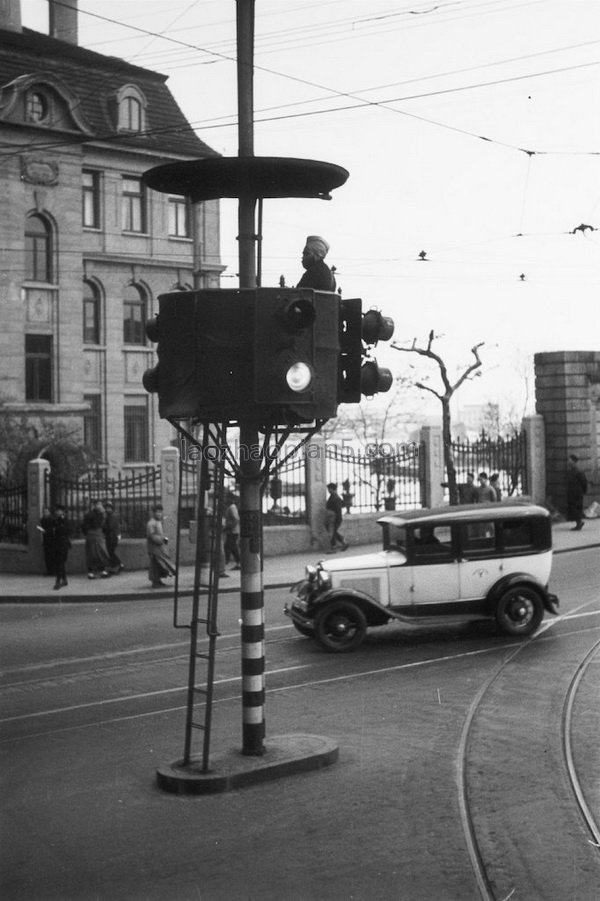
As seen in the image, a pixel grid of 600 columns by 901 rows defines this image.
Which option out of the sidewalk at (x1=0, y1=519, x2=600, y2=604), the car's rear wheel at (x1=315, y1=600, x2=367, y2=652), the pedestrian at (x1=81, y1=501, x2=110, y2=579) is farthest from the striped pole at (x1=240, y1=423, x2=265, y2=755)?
the pedestrian at (x1=81, y1=501, x2=110, y2=579)

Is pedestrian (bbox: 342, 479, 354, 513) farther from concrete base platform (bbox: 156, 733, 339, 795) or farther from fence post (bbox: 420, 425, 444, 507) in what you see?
concrete base platform (bbox: 156, 733, 339, 795)

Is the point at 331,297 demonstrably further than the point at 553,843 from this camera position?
Yes

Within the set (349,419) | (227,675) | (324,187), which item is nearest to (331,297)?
(324,187)

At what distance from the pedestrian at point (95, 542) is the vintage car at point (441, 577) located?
980cm

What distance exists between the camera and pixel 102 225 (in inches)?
1661

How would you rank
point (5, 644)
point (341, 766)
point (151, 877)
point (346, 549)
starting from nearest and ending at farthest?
point (151, 877) < point (341, 766) < point (5, 644) < point (346, 549)

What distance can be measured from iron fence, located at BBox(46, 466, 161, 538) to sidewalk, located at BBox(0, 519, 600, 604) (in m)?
1.35

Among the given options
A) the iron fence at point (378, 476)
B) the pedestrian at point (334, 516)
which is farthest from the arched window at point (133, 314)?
the pedestrian at point (334, 516)

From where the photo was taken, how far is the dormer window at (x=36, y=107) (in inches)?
1491

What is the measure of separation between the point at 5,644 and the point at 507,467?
19326mm

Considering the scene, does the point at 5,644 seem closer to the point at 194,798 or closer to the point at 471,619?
the point at 471,619

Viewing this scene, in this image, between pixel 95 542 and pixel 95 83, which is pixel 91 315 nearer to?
pixel 95 83

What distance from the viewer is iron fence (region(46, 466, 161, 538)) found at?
27297 millimetres

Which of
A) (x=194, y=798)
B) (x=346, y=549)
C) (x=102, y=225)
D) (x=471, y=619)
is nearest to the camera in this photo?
(x=194, y=798)
